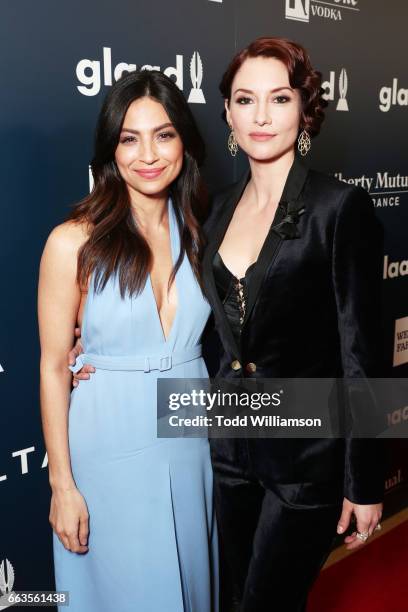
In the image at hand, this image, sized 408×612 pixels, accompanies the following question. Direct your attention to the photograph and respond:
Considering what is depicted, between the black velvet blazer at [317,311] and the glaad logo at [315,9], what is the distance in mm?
1308

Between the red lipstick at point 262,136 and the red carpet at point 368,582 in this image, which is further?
the red carpet at point 368,582

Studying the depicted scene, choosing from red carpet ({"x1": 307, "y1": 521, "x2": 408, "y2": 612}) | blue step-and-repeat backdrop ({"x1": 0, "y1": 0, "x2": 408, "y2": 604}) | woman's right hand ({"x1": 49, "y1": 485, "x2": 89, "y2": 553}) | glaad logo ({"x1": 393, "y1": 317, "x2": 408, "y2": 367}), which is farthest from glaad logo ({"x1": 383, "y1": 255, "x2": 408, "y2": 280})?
woman's right hand ({"x1": 49, "y1": 485, "x2": 89, "y2": 553})

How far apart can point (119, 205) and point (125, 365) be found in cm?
42

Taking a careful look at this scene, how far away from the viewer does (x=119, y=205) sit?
1845 mm

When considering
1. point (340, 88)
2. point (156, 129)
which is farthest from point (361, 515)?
point (340, 88)

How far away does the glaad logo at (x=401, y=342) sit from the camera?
3674mm

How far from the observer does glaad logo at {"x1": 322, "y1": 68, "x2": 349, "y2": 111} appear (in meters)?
3.06

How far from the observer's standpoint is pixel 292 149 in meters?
1.83

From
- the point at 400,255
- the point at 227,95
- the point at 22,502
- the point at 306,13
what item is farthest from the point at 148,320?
the point at 400,255

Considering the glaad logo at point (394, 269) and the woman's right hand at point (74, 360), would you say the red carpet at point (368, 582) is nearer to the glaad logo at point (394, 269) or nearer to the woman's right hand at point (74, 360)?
the glaad logo at point (394, 269)

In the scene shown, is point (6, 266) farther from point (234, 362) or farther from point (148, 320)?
point (234, 362)

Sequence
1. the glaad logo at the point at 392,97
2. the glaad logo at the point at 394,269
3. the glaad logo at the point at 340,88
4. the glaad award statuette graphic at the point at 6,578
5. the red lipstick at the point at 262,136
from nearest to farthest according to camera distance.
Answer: the red lipstick at the point at 262,136
the glaad award statuette graphic at the point at 6,578
the glaad logo at the point at 340,88
the glaad logo at the point at 392,97
the glaad logo at the point at 394,269

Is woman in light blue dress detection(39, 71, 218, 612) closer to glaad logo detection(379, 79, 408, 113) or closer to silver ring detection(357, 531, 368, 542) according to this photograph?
silver ring detection(357, 531, 368, 542)

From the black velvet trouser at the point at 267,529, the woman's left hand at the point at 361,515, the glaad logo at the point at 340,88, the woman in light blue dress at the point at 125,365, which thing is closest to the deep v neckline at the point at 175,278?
the woman in light blue dress at the point at 125,365
